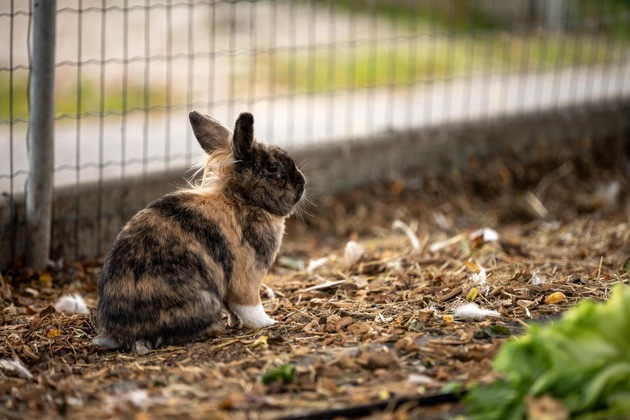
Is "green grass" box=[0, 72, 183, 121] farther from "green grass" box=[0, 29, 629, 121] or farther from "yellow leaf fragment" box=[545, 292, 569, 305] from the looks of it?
"yellow leaf fragment" box=[545, 292, 569, 305]

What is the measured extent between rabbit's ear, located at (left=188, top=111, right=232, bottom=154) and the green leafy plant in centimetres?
209

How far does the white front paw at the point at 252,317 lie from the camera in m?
4.78

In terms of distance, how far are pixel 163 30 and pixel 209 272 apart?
7.04 metres

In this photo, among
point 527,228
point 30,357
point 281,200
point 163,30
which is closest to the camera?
point 30,357

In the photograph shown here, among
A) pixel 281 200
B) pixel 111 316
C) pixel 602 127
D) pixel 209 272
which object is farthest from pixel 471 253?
pixel 602 127

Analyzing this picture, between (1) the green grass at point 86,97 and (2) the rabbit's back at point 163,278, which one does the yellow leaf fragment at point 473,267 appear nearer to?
(2) the rabbit's back at point 163,278

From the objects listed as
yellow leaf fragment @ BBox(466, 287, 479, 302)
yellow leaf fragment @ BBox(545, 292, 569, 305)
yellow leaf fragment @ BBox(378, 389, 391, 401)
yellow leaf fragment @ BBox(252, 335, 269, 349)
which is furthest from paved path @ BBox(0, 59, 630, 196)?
yellow leaf fragment @ BBox(378, 389, 391, 401)

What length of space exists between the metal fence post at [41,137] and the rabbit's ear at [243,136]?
1.46 meters

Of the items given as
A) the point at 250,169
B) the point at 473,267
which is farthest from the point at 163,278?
the point at 473,267

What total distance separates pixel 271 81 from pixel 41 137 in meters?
4.01

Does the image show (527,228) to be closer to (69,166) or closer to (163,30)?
(69,166)

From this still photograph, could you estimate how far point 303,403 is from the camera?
3697 mm

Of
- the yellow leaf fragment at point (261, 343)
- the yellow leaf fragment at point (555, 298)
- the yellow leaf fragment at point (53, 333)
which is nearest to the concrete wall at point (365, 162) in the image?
the yellow leaf fragment at point (53, 333)

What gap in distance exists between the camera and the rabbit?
14.8 ft
